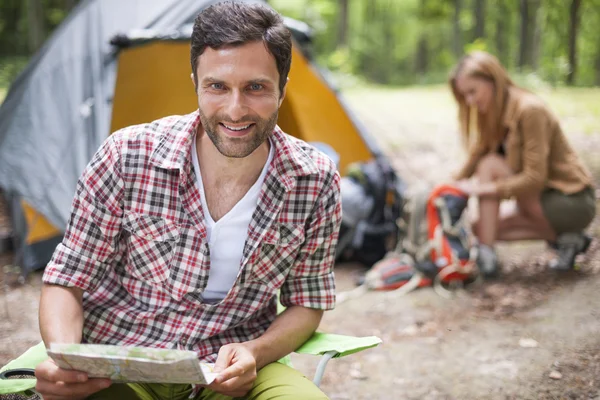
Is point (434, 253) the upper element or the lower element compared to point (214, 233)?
lower

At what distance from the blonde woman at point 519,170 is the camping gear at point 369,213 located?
65 cm

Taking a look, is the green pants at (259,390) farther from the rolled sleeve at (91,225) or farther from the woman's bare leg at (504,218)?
the woman's bare leg at (504,218)

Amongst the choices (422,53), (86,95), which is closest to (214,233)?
(86,95)

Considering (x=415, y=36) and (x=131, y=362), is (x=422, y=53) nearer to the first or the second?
(x=415, y=36)

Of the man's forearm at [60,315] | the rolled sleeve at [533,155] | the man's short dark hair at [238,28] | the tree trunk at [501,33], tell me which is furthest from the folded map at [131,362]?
the tree trunk at [501,33]

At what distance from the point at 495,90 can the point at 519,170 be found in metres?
0.52

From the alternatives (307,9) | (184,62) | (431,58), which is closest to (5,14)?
(307,9)

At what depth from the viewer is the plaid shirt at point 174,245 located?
1.66 metres

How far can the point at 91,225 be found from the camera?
165 cm

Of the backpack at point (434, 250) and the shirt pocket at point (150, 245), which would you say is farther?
the backpack at point (434, 250)

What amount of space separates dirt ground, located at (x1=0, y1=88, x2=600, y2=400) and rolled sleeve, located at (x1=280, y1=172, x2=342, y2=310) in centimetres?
111

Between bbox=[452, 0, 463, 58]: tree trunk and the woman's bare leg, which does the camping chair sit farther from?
bbox=[452, 0, 463, 58]: tree trunk

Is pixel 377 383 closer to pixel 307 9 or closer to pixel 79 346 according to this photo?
pixel 79 346

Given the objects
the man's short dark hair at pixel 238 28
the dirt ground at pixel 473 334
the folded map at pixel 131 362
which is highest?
the man's short dark hair at pixel 238 28
